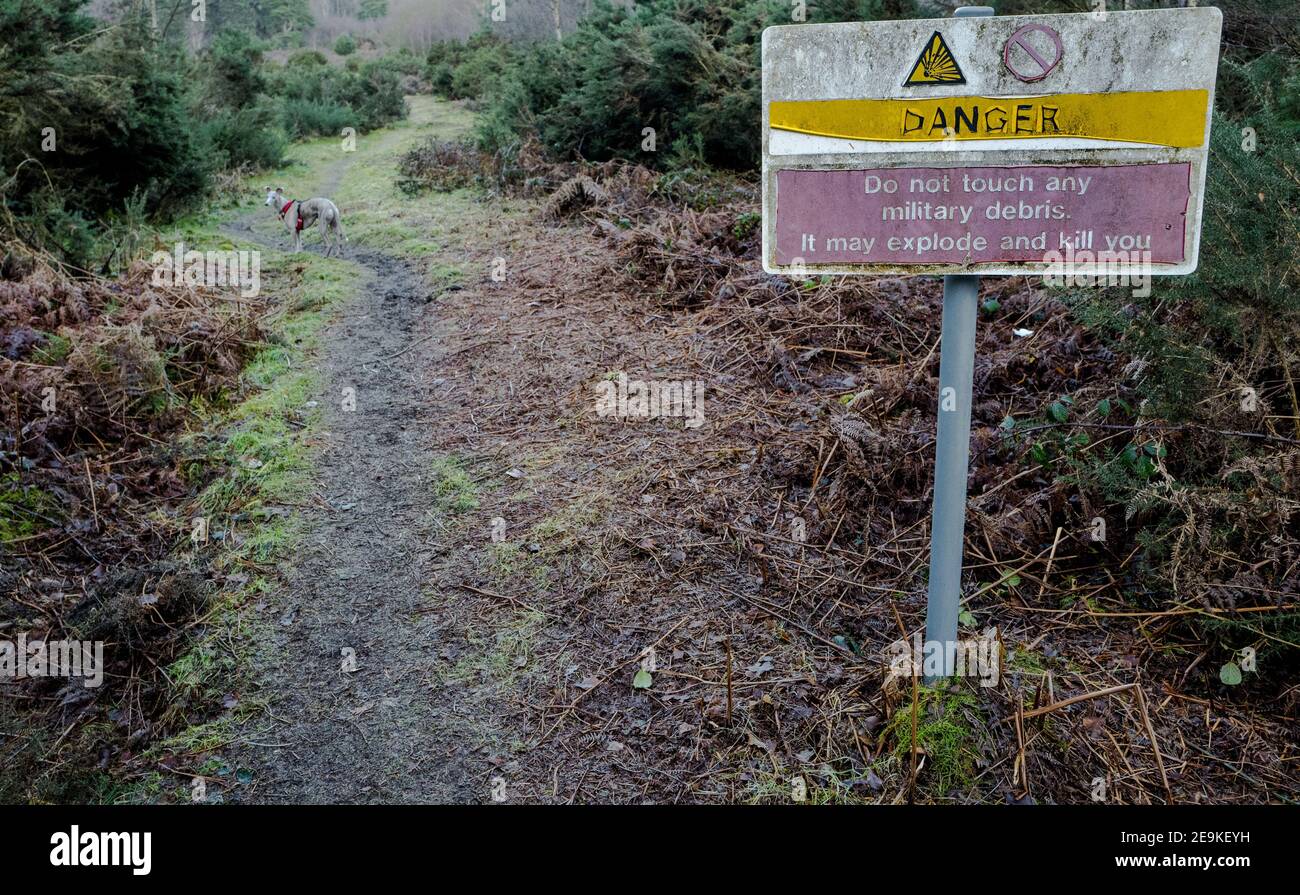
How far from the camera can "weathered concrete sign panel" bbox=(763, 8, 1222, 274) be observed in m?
2.74

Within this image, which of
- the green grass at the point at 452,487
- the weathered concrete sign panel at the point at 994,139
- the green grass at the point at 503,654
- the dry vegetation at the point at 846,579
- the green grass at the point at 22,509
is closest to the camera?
the weathered concrete sign panel at the point at 994,139

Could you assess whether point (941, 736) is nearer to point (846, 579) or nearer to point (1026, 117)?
point (846, 579)

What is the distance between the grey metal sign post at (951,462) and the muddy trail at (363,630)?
195 cm

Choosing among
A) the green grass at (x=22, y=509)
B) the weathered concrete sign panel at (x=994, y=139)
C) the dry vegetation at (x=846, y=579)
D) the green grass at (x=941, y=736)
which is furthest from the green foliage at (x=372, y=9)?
the green grass at (x=941, y=736)

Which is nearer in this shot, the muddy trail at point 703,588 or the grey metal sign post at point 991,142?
the grey metal sign post at point 991,142

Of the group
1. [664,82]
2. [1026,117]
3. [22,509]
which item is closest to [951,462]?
[1026,117]

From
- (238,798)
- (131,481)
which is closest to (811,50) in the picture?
(238,798)

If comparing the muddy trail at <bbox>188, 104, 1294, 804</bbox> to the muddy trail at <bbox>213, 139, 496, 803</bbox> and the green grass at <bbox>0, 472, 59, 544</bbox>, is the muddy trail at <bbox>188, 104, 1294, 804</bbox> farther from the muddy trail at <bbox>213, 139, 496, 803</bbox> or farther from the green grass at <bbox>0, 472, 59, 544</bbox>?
the green grass at <bbox>0, 472, 59, 544</bbox>

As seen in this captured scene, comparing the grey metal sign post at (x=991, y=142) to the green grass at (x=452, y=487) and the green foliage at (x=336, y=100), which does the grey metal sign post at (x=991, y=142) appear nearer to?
the green grass at (x=452, y=487)

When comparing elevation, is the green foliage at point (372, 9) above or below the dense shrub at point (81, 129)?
above

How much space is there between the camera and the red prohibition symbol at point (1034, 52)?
275cm

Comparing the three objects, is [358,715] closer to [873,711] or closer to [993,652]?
[873,711]

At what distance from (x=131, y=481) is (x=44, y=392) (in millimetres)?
1038

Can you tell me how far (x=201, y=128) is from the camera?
48.0ft
